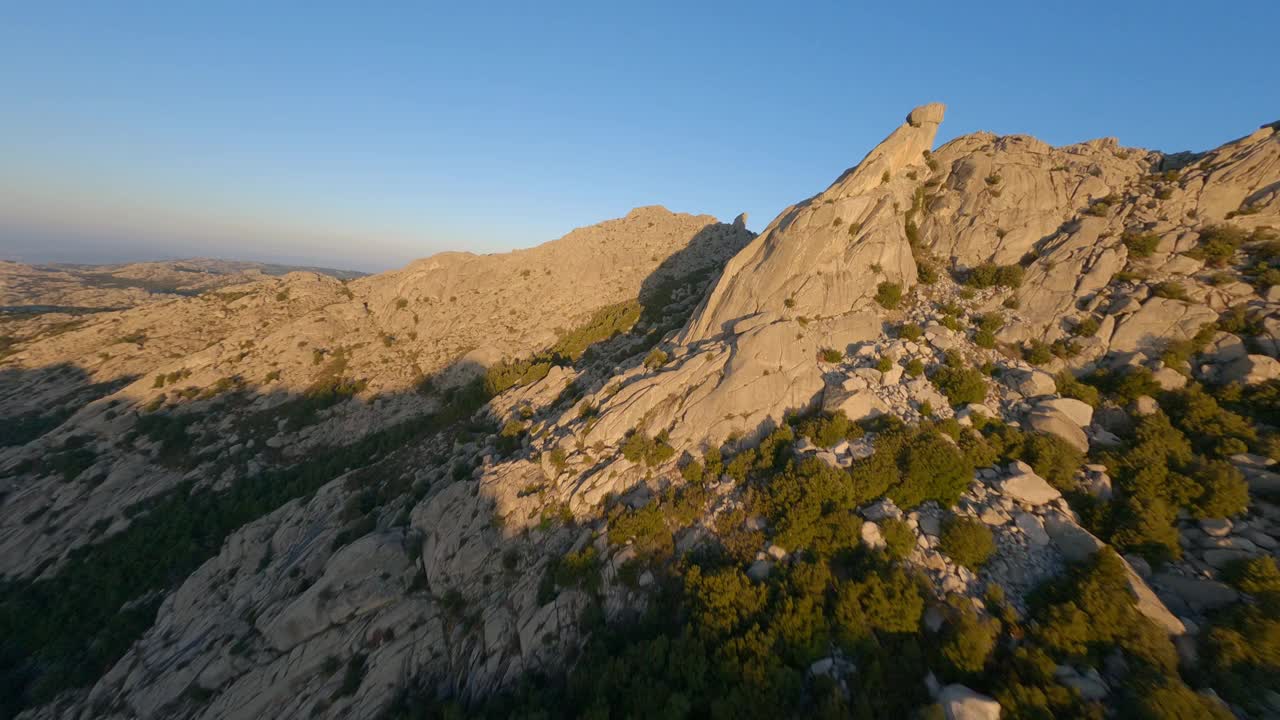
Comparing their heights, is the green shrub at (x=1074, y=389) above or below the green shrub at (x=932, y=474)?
above

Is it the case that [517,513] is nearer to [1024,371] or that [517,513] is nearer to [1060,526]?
[1060,526]

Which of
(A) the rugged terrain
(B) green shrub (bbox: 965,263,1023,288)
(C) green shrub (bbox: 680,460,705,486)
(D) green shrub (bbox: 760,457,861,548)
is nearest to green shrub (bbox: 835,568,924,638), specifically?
(A) the rugged terrain

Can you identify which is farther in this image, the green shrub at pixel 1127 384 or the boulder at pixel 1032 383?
the boulder at pixel 1032 383

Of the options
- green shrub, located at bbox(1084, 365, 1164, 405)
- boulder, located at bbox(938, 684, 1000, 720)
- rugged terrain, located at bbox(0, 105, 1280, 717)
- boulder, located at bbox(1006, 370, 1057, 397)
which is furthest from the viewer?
boulder, located at bbox(1006, 370, 1057, 397)

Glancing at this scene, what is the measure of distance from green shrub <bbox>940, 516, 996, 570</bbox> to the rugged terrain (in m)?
0.09

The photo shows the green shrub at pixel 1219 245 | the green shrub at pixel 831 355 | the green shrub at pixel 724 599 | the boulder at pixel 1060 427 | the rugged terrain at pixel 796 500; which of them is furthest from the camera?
the green shrub at pixel 831 355

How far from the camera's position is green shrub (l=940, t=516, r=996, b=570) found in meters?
14.6

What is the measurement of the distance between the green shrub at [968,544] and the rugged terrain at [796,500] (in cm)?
9

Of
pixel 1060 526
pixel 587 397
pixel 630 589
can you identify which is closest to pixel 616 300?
pixel 587 397

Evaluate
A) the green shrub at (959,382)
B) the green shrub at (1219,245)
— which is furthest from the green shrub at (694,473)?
the green shrub at (1219,245)

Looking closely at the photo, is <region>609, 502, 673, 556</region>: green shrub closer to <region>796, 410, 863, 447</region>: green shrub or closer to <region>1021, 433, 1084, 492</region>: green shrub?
<region>796, 410, 863, 447</region>: green shrub

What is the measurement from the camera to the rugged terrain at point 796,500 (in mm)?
12805

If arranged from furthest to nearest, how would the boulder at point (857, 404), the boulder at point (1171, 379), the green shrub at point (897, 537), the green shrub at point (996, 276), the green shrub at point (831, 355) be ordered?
the green shrub at point (996, 276) → the green shrub at point (831, 355) → the boulder at point (857, 404) → the boulder at point (1171, 379) → the green shrub at point (897, 537)

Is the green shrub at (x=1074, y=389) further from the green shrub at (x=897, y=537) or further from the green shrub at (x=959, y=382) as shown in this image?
the green shrub at (x=897, y=537)
